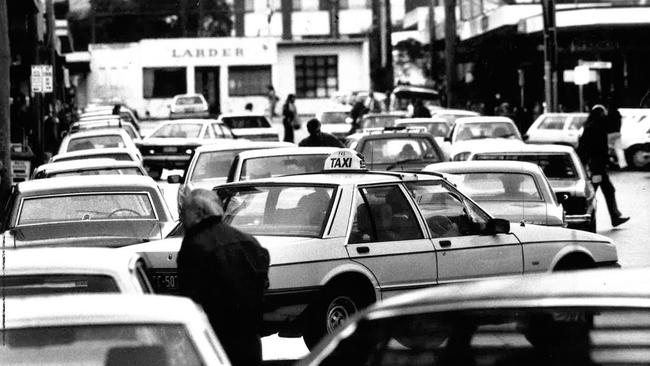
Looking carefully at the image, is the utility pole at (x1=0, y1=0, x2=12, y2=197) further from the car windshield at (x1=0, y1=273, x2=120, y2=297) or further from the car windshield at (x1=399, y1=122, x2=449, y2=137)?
the car windshield at (x1=0, y1=273, x2=120, y2=297)

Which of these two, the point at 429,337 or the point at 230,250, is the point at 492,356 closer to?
the point at 429,337

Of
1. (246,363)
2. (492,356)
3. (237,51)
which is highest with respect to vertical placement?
(237,51)

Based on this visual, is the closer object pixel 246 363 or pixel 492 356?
pixel 492 356

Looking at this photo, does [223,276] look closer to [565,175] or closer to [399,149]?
[565,175]

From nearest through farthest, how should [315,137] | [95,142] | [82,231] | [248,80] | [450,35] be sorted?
[82,231], [315,137], [95,142], [450,35], [248,80]

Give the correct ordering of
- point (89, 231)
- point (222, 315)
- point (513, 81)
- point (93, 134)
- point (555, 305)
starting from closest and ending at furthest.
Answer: point (555, 305) < point (222, 315) < point (89, 231) < point (93, 134) < point (513, 81)

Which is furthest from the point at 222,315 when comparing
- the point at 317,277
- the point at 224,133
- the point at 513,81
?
the point at 513,81

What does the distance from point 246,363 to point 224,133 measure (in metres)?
29.6

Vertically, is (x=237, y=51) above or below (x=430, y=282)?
above

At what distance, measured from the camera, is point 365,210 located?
11.1 meters

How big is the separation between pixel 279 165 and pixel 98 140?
41.5ft

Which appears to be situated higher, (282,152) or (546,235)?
(282,152)

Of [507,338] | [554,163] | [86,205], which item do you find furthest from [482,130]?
[507,338]

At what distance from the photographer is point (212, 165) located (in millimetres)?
20156
